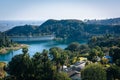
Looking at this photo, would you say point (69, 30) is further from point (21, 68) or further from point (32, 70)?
point (32, 70)

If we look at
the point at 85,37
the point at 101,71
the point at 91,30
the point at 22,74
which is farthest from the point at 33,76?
the point at 91,30

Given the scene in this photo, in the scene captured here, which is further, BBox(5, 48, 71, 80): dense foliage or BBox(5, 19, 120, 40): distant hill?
BBox(5, 19, 120, 40): distant hill

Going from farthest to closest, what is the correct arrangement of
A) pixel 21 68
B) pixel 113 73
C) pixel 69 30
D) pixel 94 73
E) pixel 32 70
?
1. pixel 69 30
2. pixel 21 68
3. pixel 32 70
4. pixel 113 73
5. pixel 94 73

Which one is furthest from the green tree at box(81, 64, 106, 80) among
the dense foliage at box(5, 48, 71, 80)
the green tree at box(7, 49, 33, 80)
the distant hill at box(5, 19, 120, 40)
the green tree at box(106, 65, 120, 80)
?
the distant hill at box(5, 19, 120, 40)

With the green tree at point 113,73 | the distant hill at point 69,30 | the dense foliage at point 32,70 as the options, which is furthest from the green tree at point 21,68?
the distant hill at point 69,30

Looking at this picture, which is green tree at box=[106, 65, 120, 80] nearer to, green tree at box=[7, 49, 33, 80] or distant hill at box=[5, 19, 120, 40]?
green tree at box=[7, 49, 33, 80]

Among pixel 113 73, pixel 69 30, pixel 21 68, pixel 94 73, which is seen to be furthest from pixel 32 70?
pixel 69 30

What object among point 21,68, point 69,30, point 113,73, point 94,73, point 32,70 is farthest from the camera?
point 69,30

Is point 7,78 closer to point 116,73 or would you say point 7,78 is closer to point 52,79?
point 52,79
